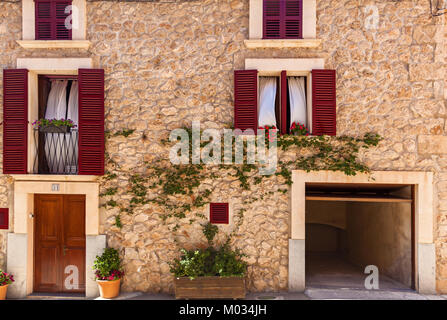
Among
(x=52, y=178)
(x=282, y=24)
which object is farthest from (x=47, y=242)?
(x=282, y=24)

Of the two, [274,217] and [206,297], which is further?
[274,217]

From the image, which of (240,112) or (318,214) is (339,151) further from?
(318,214)

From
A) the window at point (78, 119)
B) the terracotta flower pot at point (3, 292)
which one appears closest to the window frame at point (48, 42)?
the window at point (78, 119)

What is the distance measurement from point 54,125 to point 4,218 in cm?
208

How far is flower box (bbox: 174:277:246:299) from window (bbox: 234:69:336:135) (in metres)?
2.86

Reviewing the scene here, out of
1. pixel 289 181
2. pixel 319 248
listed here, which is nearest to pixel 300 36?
pixel 289 181

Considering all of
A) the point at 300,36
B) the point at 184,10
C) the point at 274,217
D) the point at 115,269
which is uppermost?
the point at 184,10

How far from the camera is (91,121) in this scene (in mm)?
6176

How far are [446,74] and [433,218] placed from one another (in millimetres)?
2739

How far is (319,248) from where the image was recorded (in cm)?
1073

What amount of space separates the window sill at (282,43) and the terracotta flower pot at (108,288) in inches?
203

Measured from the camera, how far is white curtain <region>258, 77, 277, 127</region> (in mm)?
6320

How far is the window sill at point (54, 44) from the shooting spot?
617 centimetres

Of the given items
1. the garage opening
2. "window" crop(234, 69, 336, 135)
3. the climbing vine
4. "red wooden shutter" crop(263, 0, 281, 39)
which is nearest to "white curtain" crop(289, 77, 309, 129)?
"window" crop(234, 69, 336, 135)
